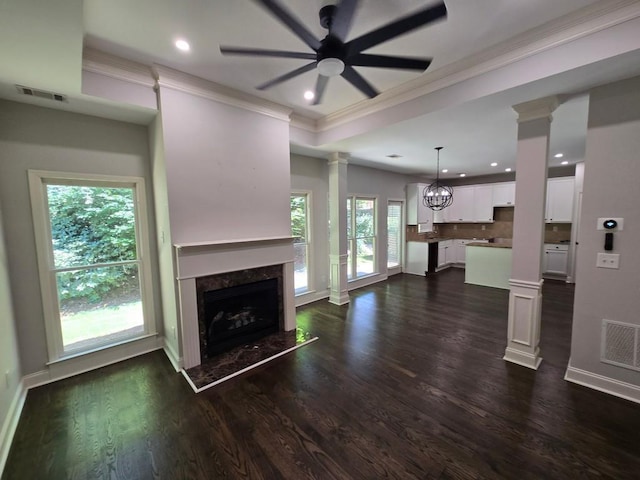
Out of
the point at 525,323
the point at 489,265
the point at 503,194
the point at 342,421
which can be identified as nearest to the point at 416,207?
the point at 489,265

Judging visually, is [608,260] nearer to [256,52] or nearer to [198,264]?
[256,52]

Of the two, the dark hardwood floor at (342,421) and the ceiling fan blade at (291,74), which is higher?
the ceiling fan blade at (291,74)

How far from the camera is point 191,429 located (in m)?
2.05

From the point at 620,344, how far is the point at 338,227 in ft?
11.9

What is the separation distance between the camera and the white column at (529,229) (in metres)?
2.64

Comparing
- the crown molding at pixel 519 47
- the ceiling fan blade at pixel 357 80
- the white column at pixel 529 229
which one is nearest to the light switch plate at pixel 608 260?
the white column at pixel 529 229

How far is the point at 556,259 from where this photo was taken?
6.35 meters

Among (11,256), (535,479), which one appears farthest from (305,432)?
(11,256)

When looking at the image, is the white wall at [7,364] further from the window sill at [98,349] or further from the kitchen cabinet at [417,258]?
the kitchen cabinet at [417,258]

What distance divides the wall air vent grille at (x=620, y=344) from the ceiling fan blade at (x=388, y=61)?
2770 millimetres

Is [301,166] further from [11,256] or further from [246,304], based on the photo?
[11,256]

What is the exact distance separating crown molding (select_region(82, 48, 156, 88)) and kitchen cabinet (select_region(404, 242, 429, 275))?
6.51 metres

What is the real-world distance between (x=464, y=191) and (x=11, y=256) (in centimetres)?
918

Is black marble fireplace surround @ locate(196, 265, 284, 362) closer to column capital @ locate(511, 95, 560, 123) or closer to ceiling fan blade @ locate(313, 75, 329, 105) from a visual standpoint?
ceiling fan blade @ locate(313, 75, 329, 105)
